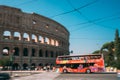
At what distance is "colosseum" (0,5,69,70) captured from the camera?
41.7m

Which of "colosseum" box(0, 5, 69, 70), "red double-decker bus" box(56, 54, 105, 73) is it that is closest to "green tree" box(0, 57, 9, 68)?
"colosseum" box(0, 5, 69, 70)

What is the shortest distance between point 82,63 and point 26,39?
18673 millimetres

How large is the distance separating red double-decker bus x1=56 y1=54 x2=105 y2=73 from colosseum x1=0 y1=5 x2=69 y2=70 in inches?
425

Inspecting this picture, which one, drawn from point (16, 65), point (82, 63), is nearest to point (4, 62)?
point (16, 65)

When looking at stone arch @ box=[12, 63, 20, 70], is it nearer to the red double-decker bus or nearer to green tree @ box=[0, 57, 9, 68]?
green tree @ box=[0, 57, 9, 68]

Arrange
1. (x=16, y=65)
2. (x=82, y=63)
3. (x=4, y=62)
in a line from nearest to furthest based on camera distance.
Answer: (x=82, y=63) < (x=4, y=62) < (x=16, y=65)

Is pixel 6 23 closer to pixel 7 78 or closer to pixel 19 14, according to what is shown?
pixel 19 14

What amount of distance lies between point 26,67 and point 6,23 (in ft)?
29.9

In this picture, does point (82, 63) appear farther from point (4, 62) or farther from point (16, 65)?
point (16, 65)

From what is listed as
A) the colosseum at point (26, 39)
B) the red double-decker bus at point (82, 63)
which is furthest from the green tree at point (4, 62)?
the red double-decker bus at point (82, 63)

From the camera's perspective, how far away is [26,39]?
151 ft

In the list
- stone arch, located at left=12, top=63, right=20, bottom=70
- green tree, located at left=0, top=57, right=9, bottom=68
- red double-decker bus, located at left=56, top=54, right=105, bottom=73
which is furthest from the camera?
stone arch, located at left=12, top=63, right=20, bottom=70

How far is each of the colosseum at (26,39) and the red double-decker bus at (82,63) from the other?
10.8 metres

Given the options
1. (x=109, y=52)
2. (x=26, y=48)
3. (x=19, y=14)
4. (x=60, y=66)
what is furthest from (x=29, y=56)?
(x=109, y=52)
